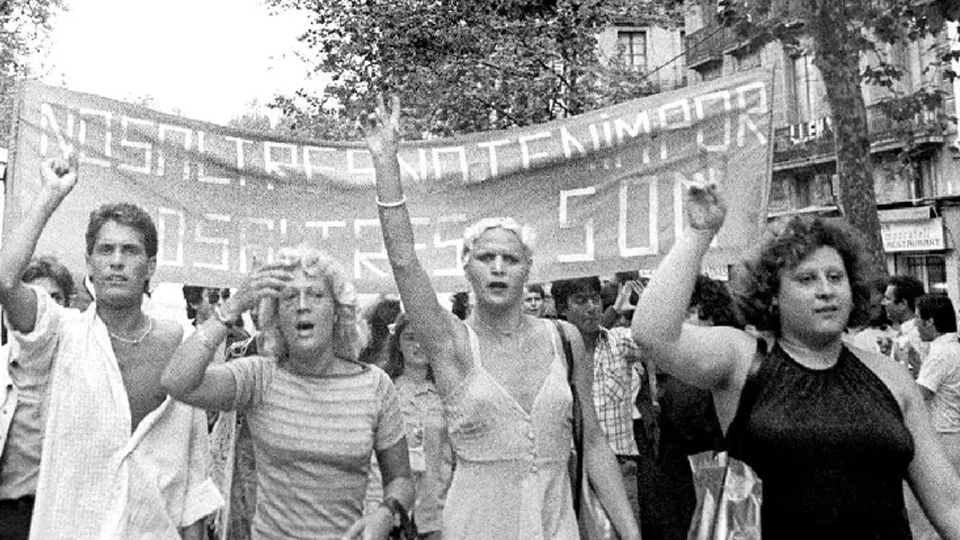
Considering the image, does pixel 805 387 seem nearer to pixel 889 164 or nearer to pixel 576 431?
pixel 576 431

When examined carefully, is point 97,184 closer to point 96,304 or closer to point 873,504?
point 96,304

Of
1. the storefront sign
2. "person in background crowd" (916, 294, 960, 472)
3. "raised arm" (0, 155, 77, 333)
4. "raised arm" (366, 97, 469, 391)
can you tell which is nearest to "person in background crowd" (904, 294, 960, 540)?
"person in background crowd" (916, 294, 960, 472)

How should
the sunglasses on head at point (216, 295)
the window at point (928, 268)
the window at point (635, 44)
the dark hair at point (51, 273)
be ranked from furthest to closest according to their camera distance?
the window at point (635, 44)
the window at point (928, 268)
the sunglasses on head at point (216, 295)
the dark hair at point (51, 273)

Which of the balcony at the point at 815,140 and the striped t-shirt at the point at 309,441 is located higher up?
the balcony at the point at 815,140

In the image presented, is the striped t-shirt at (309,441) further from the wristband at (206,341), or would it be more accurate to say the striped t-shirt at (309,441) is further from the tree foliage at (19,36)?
the tree foliage at (19,36)

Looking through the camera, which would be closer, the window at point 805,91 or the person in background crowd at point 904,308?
the person in background crowd at point 904,308

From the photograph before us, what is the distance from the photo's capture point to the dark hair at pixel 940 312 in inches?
285

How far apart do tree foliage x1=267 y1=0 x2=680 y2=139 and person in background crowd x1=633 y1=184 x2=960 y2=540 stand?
43.1ft

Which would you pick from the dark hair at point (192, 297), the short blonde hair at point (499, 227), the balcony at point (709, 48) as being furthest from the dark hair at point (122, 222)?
the balcony at point (709, 48)

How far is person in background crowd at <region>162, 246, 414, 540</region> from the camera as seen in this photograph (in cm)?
341

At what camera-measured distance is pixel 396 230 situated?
11.7 feet

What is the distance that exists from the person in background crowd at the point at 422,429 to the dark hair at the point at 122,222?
64.7 inches

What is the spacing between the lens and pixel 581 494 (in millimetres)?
3695

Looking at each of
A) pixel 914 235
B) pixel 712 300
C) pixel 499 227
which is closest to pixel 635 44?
pixel 914 235
